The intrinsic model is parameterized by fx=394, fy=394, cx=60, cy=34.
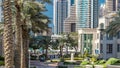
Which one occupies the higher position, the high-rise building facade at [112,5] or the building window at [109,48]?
the high-rise building facade at [112,5]

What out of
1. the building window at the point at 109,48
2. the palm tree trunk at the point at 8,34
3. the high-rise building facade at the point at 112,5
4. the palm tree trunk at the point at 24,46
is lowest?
the building window at the point at 109,48

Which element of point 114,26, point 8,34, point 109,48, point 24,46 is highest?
point 8,34

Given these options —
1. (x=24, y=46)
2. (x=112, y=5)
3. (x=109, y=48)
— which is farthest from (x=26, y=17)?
(x=112, y=5)

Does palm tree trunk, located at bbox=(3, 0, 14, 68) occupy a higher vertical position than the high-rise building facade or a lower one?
higher

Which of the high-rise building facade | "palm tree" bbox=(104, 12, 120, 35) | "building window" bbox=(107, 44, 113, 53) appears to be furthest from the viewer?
the high-rise building facade

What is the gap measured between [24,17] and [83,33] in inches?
2753

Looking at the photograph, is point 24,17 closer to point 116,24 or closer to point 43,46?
point 116,24

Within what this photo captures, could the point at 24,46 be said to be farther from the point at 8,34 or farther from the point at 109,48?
the point at 109,48

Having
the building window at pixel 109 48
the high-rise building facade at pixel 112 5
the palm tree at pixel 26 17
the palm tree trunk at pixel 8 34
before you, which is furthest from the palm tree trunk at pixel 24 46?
the high-rise building facade at pixel 112 5

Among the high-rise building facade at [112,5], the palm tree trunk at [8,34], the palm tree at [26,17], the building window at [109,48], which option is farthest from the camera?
the high-rise building facade at [112,5]

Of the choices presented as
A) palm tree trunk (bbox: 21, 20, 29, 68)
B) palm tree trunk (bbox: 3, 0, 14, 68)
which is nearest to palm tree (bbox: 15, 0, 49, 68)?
palm tree trunk (bbox: 21, 20, 29, 68)

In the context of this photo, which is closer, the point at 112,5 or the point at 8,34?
the point at 8,34

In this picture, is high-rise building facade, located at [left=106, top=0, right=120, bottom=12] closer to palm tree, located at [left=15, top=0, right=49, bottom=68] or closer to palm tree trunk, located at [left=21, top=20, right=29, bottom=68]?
palm tree, located at [left=15, top=0, right=49, bottom=68]

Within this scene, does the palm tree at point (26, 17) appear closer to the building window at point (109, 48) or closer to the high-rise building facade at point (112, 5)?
the building window at point (109, 48)
